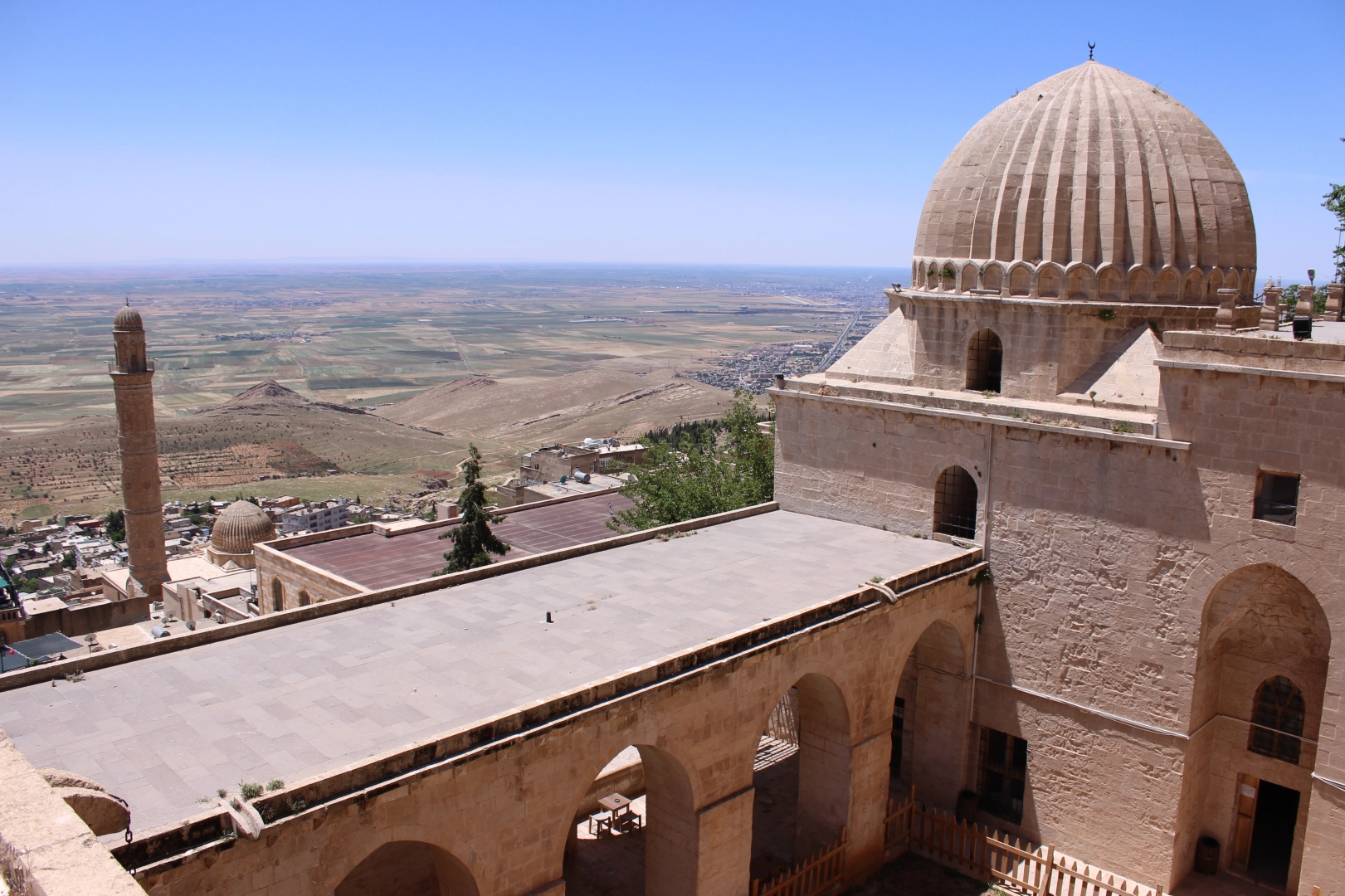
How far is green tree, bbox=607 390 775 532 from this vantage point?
83.3 feet

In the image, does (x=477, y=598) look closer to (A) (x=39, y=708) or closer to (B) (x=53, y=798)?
(A) (x=39, y=708)

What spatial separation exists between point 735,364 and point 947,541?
16010 centimetres

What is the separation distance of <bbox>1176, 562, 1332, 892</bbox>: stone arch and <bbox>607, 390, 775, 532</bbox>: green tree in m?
11.4

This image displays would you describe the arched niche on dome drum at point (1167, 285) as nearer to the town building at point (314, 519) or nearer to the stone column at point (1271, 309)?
the stone column at point (1271, 309)

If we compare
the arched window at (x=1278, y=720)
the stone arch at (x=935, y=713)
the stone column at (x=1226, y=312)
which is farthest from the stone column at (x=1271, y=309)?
the stone arch at (x=935, y=713)

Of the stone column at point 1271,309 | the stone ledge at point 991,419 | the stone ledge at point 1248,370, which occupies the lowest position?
the stone ledge at point 991,419

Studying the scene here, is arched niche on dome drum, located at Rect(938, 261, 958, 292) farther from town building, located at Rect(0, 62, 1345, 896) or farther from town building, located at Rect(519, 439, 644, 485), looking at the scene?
town building, located at Rect(519, 439, 644, 485)

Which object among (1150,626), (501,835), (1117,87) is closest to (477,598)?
(501,835)

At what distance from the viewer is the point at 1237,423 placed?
43.2 ft

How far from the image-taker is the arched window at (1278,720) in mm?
14211

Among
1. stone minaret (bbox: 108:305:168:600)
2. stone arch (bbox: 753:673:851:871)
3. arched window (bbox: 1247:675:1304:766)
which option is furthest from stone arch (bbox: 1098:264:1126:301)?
stone minaret (bbox: 108:305:168:600)

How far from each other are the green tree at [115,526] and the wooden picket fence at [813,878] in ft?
175

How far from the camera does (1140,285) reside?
15.8m

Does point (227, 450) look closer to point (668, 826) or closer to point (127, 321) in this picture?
point (127, 321)
